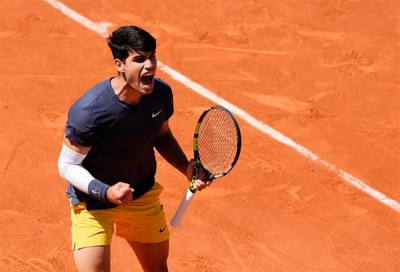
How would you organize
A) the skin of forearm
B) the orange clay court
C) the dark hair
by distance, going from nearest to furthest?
the dark hair
the skin of forearm
the orange clay court

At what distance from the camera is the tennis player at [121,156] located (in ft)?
18.3

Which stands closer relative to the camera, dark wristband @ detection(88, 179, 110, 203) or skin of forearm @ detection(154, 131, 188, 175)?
dark wristband @ detection(88, 179, 110, 203)

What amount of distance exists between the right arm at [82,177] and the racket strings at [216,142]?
0.92 m

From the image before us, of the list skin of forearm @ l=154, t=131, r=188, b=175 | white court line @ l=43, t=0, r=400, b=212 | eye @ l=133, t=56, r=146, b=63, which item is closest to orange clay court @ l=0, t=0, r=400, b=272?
white court line @ l=43, t=0, r=400, b=212

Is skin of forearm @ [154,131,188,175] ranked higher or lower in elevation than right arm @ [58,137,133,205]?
lower

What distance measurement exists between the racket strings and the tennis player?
17 cm

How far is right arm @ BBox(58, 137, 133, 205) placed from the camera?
5531 mm

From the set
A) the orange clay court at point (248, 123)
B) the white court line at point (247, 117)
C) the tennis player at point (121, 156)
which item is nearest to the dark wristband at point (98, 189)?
the tennis player at point (121, 156)

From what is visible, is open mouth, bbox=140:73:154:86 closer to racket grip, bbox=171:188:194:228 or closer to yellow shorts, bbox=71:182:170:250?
racket grip, bbox=171:188:194:228

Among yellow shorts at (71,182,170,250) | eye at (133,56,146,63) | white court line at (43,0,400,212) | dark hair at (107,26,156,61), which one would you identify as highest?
dark hair at (107,26,156,61)

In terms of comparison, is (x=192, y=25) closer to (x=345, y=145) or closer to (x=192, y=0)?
(x=192, y=0)

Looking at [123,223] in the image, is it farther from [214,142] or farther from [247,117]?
[247,117]

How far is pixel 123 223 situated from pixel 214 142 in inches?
37.4

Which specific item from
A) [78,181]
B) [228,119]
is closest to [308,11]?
[228,119]
